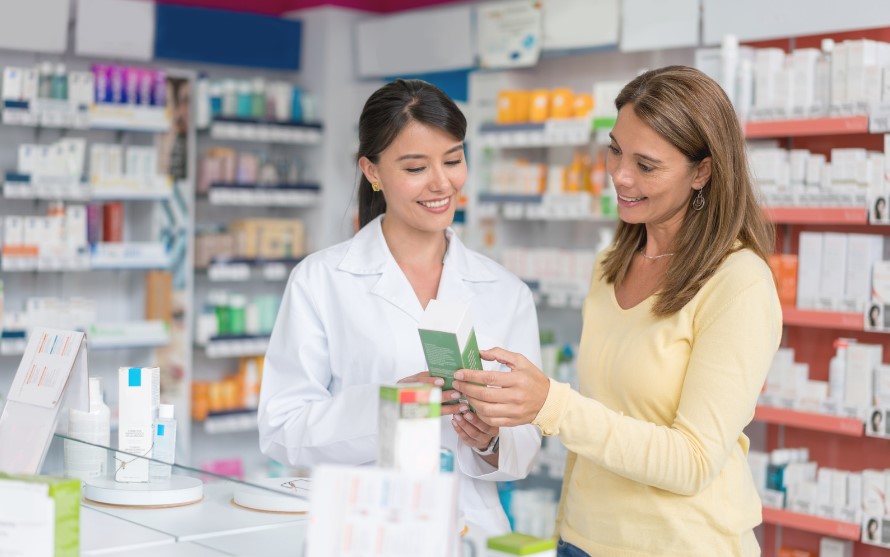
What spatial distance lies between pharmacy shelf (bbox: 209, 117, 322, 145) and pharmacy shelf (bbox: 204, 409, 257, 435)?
172 centimetres

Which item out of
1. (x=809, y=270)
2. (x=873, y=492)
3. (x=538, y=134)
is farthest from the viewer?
(x=538, y=134)

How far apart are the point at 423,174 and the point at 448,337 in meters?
0.75

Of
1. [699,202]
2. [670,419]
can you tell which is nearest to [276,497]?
[670,419]

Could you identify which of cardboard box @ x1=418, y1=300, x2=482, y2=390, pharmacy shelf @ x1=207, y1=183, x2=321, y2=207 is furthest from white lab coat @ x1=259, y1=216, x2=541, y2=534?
pharmacy shelf @ x1=207, y1=183, x2=321, y2=207

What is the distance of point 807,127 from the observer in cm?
443

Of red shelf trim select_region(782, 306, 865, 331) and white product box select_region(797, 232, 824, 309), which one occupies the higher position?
white product box select_region(797, 232, 824, 309)

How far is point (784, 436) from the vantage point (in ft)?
16.1

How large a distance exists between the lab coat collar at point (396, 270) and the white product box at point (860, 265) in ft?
6.94

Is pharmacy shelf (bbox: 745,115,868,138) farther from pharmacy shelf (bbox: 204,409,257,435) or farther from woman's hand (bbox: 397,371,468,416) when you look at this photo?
pharmacy shelf (bbox: 204,409,257,435)

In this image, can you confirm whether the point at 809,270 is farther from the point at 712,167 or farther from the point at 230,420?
the point at 230,420

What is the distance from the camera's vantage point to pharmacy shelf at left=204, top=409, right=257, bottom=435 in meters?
6.79

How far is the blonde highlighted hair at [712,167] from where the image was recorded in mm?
2324

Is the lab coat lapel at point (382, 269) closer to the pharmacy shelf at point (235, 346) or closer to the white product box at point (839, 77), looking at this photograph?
the white product box at point (839, 77)

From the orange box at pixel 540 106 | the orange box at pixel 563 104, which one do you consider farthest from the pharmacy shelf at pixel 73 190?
the orange box at pixel 563 104
